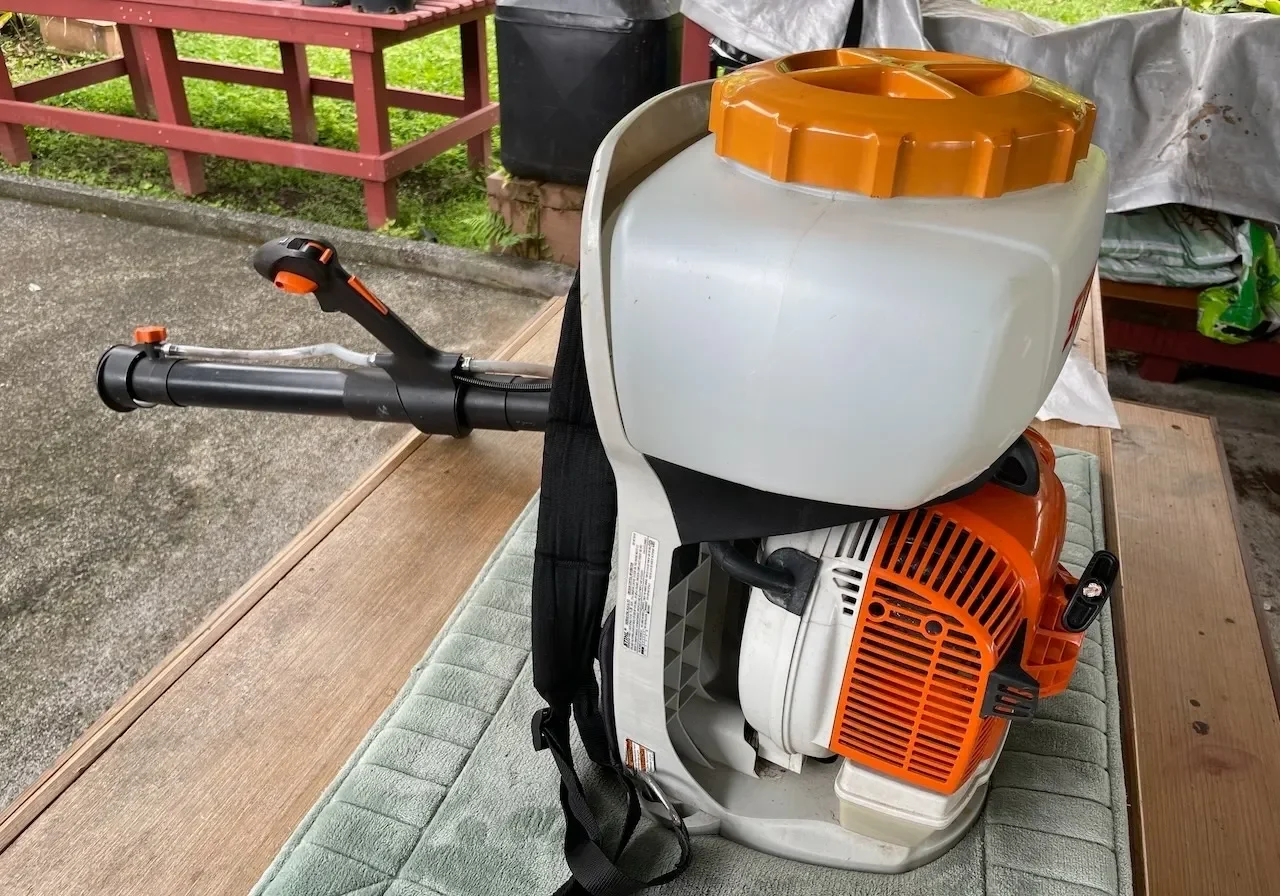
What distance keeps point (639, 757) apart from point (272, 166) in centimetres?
274

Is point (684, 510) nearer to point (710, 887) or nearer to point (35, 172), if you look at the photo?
point (710, 887)

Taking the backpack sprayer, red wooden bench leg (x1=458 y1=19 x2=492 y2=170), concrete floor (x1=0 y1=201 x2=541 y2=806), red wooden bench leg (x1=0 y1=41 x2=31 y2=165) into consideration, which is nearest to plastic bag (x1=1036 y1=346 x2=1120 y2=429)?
the backpack sprayer

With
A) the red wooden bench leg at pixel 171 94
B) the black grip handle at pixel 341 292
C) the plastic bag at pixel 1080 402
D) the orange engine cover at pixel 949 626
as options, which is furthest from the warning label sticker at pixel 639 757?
the red wooden bench leg at pixel 171 94

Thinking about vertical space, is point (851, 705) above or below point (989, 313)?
below

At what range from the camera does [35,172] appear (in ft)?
9.03

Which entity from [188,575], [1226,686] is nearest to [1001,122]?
[1226,686]

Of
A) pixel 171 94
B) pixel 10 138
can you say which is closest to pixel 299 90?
pixel 171 94

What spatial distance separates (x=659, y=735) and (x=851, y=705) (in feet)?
0.45

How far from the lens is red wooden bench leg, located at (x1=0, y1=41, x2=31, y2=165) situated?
2725mm

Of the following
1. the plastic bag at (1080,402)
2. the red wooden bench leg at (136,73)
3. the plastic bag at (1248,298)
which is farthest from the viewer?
the red wooden bench leg at (136,73)

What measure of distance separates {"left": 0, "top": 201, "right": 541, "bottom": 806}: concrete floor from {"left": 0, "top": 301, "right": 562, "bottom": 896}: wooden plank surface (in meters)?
0.41

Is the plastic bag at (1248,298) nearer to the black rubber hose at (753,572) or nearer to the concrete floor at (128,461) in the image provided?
the concrete floor at (128,461)

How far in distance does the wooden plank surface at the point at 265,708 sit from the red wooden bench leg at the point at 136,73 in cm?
275

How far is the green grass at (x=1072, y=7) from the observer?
2.15 metres
